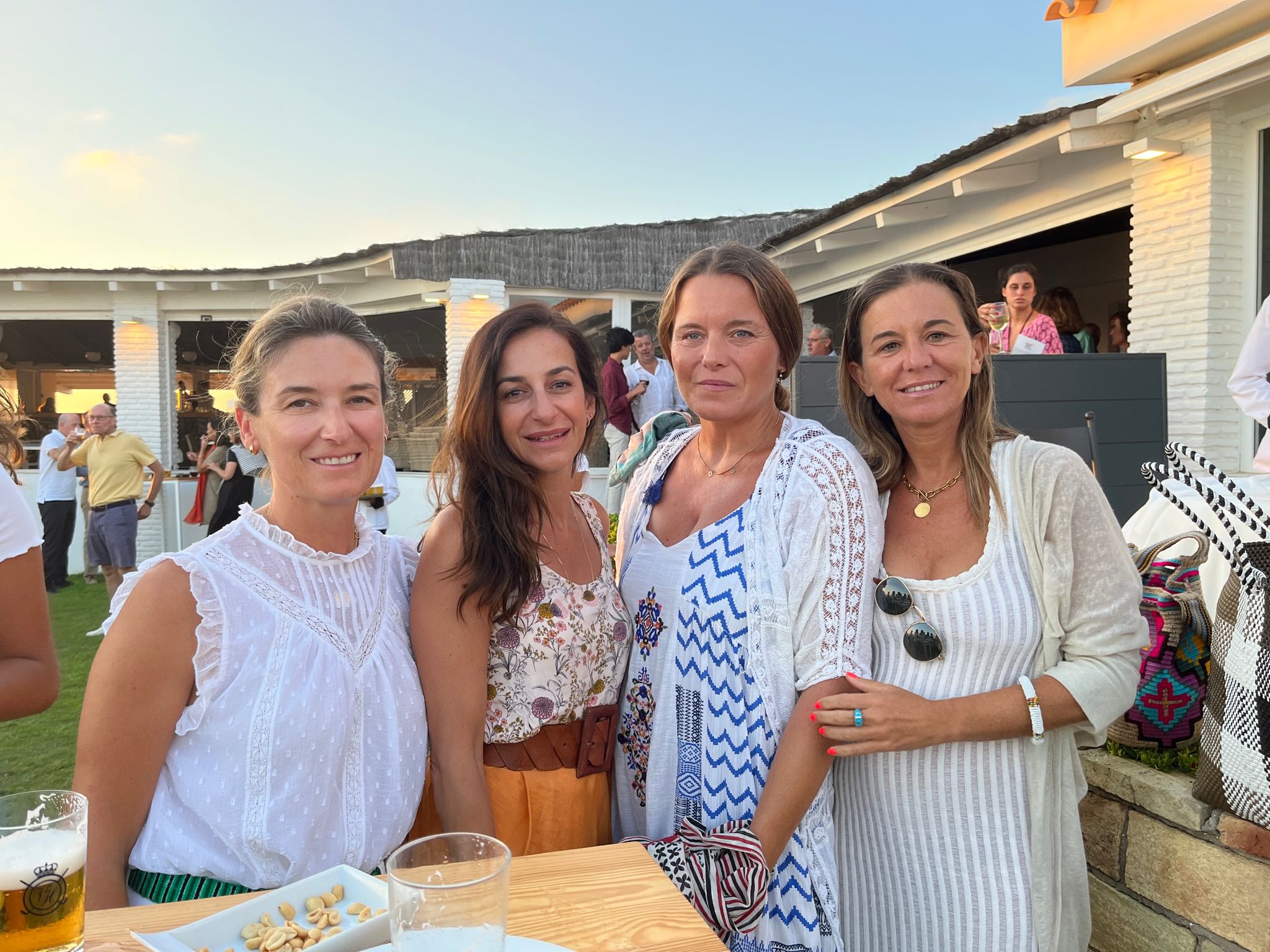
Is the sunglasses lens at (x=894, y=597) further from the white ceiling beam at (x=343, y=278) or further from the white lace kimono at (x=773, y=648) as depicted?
the white ceiling beam at (x=343, y=278)

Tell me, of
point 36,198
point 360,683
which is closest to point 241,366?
point 360,683

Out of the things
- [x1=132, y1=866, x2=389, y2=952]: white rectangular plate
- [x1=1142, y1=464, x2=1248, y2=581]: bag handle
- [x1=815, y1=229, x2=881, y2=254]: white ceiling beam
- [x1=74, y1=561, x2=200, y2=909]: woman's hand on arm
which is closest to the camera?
[x1=132, y1=866, x2=389, y2=952]: white rectangular plate

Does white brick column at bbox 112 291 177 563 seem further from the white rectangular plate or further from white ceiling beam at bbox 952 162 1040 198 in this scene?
the white rectangular plate

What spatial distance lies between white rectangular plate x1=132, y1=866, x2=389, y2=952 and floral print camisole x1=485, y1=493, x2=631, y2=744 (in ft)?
2.29

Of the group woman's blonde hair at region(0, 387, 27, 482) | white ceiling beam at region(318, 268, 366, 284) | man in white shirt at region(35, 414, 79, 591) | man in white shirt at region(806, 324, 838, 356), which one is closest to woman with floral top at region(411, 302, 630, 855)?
woman's blonde hair at region(0, 387, 27, 482)

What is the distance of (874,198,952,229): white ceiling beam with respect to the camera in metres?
8.34

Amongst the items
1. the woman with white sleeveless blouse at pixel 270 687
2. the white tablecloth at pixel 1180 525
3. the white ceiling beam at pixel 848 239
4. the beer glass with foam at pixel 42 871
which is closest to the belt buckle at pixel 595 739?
the woman with white sleeveless blouse at pixel 270 687

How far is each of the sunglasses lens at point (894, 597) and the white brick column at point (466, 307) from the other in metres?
10.3

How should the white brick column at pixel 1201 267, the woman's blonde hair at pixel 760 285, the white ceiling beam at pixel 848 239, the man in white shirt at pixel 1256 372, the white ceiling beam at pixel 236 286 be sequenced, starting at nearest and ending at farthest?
1. the woman's blonde hair at pixel 760 285
2. the man in white shirt at pixel 1256 372
3. the white brick column at pixel 1201 267
4. the white ceiling beam at pixel 848 239
5. the white ceiling beam at pixel 236 286

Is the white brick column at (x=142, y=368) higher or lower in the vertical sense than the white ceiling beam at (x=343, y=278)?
lower

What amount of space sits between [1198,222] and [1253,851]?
5.44 m

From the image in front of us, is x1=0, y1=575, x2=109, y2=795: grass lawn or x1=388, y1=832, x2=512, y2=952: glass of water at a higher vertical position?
x1=388, y1=832, x2=512, y2=952: glass of water

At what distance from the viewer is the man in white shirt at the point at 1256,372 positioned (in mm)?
3701

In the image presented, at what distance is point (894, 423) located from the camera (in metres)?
2.19
